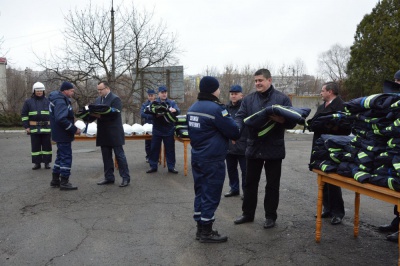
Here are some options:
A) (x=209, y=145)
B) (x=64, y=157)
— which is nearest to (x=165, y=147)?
(x=64, y=157)

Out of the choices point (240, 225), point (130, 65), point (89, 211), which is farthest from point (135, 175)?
point (130, 65)

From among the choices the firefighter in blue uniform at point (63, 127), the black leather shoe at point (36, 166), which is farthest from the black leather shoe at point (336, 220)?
the black leather shoe at point (36, 166)

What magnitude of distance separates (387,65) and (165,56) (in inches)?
564

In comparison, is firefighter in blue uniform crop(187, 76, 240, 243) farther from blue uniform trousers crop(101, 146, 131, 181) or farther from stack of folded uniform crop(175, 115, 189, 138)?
stack of folded uniform crop(175, 115, 189, 138)

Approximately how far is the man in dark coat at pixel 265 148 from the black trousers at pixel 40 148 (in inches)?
227

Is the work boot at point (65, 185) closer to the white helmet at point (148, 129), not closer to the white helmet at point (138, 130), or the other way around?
the white helmet at point (138, 130)

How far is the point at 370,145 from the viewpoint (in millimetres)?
3514

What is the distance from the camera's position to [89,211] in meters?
5.52

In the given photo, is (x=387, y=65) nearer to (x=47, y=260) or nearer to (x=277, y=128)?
(x=277, y=128)

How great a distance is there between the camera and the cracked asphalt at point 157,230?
3887mm

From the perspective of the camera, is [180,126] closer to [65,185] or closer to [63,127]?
[63,127]

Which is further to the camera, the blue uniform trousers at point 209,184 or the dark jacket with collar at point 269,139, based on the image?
the dark jacket with collar at point 269,139

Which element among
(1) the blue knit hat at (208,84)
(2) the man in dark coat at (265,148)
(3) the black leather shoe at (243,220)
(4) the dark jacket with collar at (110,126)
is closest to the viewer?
(1) the blue knit hat at (208,84)

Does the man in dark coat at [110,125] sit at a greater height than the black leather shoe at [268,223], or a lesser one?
greater
